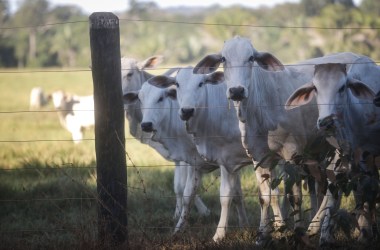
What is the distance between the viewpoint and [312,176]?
5980 mm

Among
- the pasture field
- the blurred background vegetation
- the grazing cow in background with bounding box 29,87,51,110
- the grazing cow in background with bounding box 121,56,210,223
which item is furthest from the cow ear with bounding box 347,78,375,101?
the blurred background vegetation

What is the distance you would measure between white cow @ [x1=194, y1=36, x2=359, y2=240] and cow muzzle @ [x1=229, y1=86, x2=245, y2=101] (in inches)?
7.0

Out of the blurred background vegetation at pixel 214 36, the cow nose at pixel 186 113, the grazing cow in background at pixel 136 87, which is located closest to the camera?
the cow nose at pixel 186 113

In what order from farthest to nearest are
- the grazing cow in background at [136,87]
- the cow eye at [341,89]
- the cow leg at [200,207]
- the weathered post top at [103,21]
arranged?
the grazing cow in background at [136,87], the cow leg at [200,207], the cow eye at [341,89], the weathered post top at [103,21]

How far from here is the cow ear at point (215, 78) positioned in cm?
791

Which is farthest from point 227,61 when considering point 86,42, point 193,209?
point 86,42

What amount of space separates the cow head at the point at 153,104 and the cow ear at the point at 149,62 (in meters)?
1.13

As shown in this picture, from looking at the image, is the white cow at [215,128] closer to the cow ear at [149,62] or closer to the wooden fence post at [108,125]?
the wooden fence post at [108,125]

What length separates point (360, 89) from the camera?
22.2 ft

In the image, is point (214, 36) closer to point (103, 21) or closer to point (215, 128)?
point (215, 128)

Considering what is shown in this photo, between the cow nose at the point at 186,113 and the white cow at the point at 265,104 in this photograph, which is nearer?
the white cow at the point at 265,104

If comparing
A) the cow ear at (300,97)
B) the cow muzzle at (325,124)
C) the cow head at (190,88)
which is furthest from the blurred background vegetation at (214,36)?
the cow muzzle at (325,124)

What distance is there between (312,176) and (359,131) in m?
1.38

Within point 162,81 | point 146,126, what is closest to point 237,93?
point 162,81
